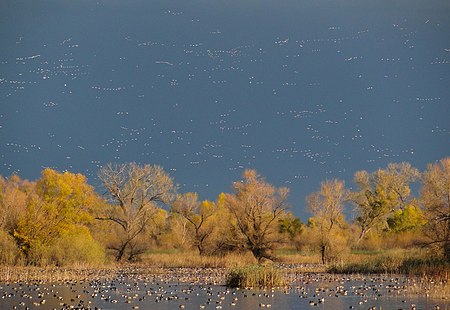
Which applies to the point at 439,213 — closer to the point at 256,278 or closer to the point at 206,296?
the point at 256,278

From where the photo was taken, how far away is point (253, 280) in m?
42.5

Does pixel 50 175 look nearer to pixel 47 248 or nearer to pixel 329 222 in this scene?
pixel 47 248

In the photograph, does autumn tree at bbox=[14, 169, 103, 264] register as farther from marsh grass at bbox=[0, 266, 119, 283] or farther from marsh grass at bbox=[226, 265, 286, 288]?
marsh grass at bbox=[226, 265, 286, 288]

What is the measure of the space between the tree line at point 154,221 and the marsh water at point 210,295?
957 cm

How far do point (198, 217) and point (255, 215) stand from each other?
9.37 m

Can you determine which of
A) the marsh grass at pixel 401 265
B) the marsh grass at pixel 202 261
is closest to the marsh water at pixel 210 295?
the marsh grass at pixel 401 265

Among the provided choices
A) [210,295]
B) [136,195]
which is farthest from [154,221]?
[210,295]

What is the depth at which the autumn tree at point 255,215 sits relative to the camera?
67.7m

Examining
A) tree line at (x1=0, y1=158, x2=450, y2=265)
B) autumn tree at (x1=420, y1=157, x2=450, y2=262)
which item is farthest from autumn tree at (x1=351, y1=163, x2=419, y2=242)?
autumn tree at (x1=420, y1=157, x2=450, y2=262)

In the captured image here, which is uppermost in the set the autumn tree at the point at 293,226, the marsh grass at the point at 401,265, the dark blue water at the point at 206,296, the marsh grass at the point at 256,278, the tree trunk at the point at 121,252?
the autumn tree at the point at 293,226

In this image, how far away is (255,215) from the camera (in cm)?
6819

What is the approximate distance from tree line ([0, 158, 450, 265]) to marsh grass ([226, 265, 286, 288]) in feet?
37.1

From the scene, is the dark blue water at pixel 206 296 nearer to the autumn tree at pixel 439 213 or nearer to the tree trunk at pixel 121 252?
the autumn tree at pixel 439 213

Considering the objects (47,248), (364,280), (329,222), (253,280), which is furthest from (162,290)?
(329,222)
